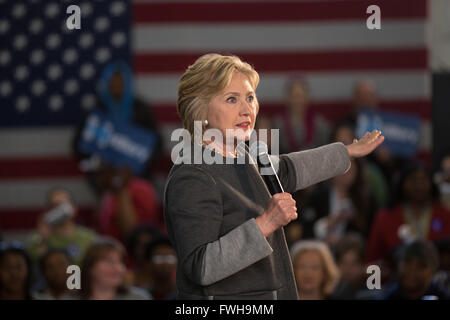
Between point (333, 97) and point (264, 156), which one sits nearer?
point (264, 156)

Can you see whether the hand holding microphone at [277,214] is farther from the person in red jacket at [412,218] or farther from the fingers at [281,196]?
the person in red jacket at [412,218]

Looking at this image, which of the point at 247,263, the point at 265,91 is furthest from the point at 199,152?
the point at 265,91

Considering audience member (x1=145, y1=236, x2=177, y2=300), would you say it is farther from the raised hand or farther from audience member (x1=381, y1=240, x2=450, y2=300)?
the raised hand

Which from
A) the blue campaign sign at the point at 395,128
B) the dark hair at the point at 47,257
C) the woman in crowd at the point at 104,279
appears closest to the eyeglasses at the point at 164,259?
the dark hair at the point at 47,257

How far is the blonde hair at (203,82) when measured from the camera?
198 centimetres

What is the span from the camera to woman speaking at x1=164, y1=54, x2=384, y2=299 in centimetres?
187

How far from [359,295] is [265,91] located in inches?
111

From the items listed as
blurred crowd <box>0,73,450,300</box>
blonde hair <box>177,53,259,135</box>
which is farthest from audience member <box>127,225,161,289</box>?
blonde hair <box>177,53,259,135</box>

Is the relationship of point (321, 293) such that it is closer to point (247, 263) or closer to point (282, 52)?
point (247, 263)

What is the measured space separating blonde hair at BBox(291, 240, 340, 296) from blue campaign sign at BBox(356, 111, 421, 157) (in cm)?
143

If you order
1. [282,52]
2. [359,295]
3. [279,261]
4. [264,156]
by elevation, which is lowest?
[359,295]

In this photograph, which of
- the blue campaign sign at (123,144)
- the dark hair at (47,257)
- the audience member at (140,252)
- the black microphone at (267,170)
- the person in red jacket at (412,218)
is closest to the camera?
the black microphone at (267,170)

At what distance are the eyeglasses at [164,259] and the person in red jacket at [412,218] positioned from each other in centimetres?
98

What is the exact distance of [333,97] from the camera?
256 inches
